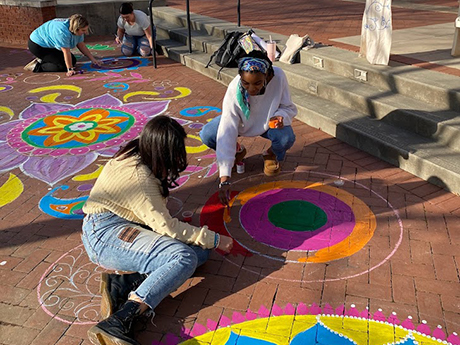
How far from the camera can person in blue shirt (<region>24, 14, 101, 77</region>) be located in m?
7.12

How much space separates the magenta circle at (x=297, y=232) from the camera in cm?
329

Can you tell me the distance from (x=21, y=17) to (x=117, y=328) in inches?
373

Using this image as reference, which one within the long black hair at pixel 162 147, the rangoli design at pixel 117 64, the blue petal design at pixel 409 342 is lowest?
the blue petal design at pixel 409 342

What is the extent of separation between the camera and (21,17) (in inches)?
391

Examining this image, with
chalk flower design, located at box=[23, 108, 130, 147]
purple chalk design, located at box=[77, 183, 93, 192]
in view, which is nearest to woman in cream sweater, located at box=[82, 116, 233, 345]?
purple chalk design, located at box=[77, 183, 93, 192]

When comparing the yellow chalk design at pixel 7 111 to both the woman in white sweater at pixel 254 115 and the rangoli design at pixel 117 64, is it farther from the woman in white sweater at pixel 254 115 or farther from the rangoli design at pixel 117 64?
the woman in white sweater at pixel 254 115

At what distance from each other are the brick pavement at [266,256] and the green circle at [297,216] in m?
0.08

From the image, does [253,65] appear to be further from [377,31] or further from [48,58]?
[48,58]

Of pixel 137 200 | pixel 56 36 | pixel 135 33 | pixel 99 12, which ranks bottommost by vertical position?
pixel 137 200

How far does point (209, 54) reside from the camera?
8.14 metres

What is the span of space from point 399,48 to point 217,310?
4.92 metres

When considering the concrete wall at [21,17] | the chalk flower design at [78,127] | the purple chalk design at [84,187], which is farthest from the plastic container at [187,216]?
the concrete wall at [21,17]

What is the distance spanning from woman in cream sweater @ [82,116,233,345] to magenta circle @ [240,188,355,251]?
1.92 feet

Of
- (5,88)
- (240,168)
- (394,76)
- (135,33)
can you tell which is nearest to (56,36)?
(5,88)
